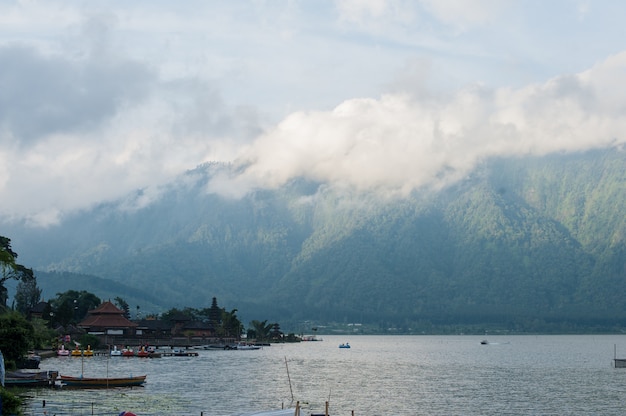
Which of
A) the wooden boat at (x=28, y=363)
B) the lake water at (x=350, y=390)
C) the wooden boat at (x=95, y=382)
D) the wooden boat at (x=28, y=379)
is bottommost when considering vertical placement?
the lake water at (x=350, y=390)

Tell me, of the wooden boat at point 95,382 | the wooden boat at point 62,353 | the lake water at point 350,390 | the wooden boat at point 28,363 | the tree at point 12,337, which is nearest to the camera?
the lake water at point 350,390

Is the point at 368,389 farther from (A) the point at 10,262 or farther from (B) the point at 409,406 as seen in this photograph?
(A) the point at 10,262

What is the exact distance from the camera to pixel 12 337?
94750 millimetres

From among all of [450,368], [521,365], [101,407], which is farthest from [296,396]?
[521,365]

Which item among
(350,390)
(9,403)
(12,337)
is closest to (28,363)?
(12,337)

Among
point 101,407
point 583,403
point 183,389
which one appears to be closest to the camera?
point 101,407

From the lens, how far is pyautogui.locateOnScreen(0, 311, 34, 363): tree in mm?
93938

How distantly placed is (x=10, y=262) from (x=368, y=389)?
6239cm

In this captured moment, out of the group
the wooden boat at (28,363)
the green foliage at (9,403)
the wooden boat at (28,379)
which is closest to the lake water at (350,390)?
the wooden boat at (28,379)

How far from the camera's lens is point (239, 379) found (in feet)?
414

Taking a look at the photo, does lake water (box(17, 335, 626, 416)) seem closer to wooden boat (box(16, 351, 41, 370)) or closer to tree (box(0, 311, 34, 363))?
tree (box(0, 311, 34, 363))

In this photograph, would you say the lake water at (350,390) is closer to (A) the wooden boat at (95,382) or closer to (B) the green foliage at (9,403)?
(A) the wooden boat at (95,382)

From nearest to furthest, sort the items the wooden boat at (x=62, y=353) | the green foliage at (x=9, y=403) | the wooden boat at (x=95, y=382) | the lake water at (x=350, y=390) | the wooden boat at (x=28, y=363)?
the green foliage at (x=9, y=403) < the lake water at (x=350, y=390) < the wooden boat at (x=95, y=382) < the wooden boat at (x=28, y=363) < the wooden boat at (x=62, y=353)

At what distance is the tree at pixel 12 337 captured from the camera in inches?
3698
